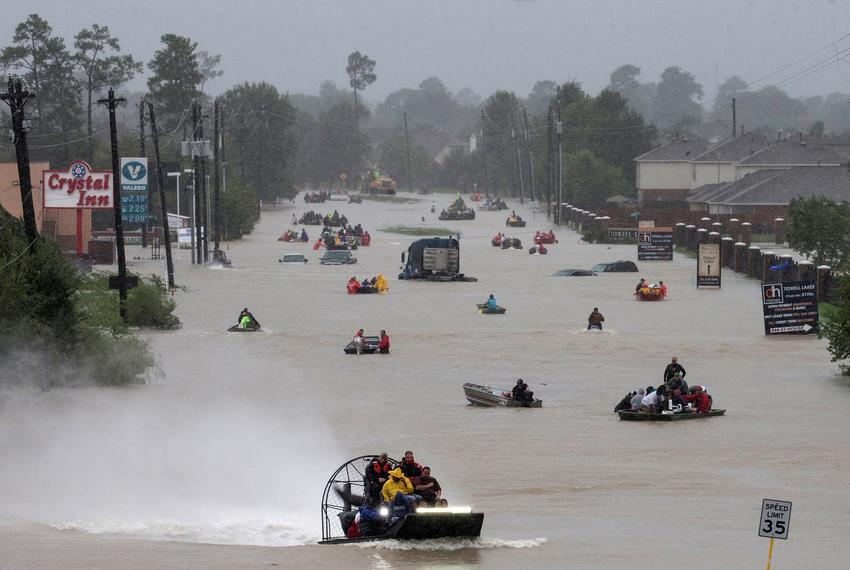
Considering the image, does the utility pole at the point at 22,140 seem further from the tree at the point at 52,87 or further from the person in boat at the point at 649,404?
the tree at the point at 52,87

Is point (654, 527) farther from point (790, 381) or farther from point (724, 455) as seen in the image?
point (790, 381)

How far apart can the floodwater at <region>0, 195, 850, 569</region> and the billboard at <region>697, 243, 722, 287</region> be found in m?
11.0

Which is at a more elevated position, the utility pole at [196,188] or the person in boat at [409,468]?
the utility pole at [196,188]

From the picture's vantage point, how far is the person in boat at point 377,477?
2219 centimetres

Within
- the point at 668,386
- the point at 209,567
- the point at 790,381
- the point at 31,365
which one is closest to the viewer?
the point at 209,567

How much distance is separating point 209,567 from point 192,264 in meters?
71.1

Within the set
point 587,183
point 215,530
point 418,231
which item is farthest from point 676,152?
point 215,530

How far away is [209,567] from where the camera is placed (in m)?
20.8

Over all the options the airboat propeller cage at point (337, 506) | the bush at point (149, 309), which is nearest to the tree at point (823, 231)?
the bush at point (149, 309)

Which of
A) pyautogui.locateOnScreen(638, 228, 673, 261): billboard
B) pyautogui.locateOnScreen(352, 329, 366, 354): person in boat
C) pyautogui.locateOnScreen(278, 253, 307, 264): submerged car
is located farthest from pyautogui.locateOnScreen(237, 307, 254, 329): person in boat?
pyautogui.locateOnScreen(638, 228, 673, 261): billboard

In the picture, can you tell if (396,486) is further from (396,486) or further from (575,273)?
(575,273)

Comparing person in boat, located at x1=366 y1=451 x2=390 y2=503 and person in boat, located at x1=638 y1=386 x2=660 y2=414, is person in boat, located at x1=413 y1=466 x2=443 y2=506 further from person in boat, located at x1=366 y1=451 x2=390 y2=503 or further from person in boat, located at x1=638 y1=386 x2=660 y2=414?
person in boat, located at x1=638 y1=386 x2=660 y2=414

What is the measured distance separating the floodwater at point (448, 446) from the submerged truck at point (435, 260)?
58.8ft

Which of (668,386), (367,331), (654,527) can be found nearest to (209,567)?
(654,527)
